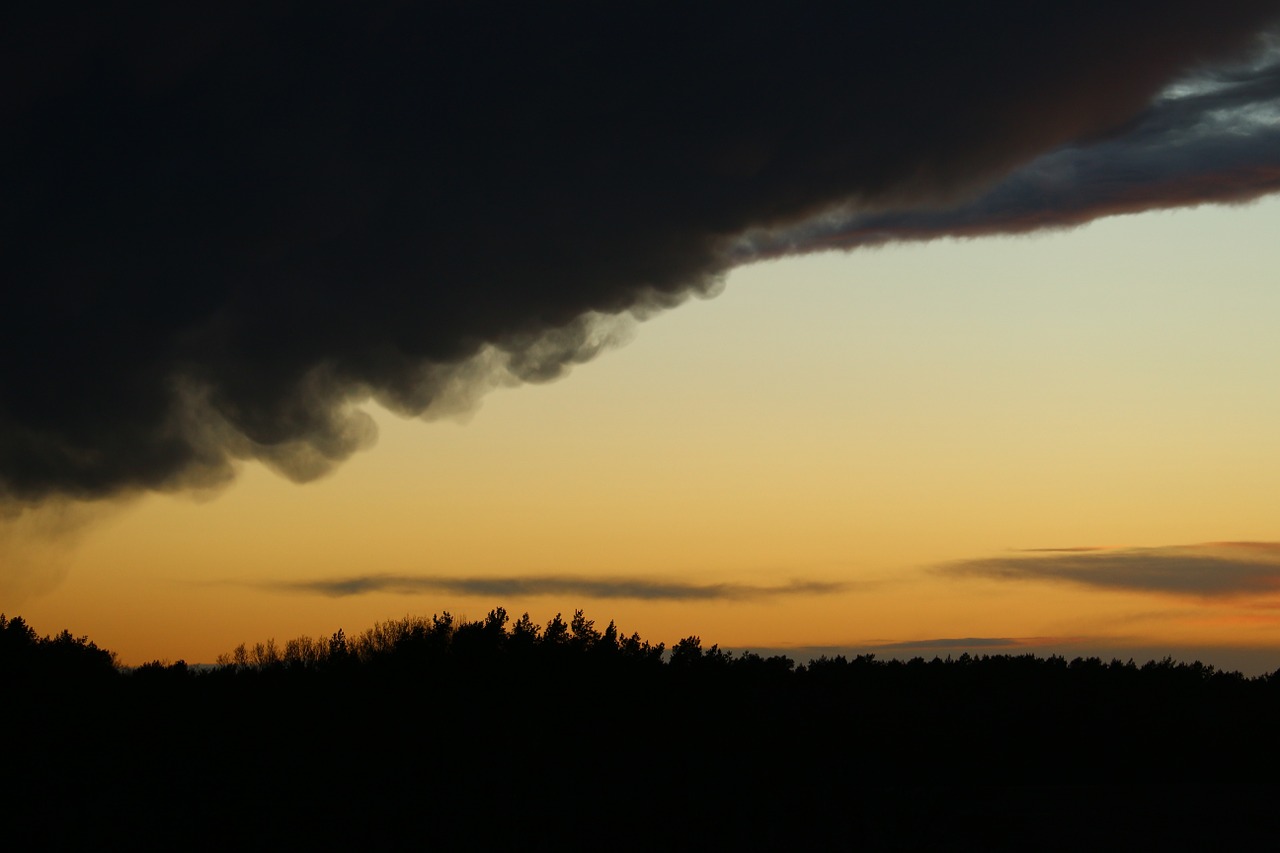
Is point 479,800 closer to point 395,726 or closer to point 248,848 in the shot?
point 248,848

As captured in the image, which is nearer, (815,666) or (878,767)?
(878,767)

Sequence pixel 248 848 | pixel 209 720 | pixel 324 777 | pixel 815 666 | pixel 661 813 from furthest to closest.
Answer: pixel 815 666, pixel 209 720, pixel 324 777, pixel 661 813, pixel 248 848

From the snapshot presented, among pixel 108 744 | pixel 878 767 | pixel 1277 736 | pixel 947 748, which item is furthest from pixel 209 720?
pixel 1277 736

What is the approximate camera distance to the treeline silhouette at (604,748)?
19.0 meters

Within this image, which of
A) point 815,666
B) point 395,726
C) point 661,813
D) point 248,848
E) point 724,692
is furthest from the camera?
point 815,666

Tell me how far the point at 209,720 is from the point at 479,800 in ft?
33.2

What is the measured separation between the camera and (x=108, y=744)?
25484 mm

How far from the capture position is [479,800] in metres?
19.7

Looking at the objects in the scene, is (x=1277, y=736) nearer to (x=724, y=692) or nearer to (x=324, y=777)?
(x=724, y=692)

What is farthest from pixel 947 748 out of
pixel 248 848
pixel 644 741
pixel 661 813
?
pixel 248 848

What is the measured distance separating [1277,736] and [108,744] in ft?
86.6

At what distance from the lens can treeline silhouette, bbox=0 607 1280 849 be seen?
19.0 m

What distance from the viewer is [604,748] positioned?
25125 mm

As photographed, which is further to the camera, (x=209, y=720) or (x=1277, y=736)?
(x=1277, y=736)
